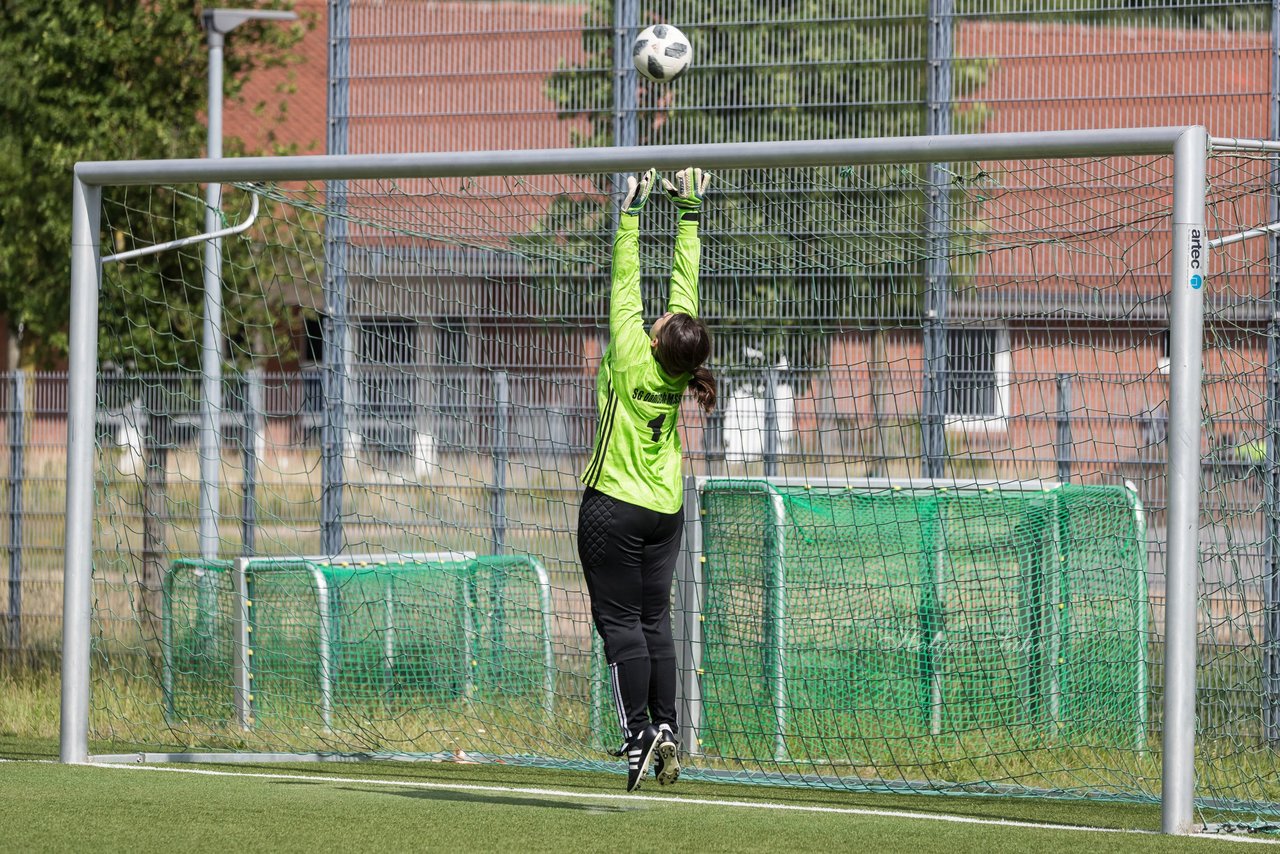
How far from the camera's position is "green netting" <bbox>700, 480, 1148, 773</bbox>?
8797 millimetres

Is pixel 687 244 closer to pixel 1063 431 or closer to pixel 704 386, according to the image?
pixel 704 386

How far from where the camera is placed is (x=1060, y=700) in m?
8.78

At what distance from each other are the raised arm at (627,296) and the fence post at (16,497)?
6.25m

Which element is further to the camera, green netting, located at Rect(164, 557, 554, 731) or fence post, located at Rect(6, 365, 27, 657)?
fence post, located at Rect(6, 365, 27, 657)

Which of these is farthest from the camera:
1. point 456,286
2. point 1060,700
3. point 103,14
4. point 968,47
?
point 103,14

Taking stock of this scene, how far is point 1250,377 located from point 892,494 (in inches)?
71.0

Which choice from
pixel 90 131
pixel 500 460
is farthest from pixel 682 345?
pixel 90 131

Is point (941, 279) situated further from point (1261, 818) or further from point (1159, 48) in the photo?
point (1261, 818)

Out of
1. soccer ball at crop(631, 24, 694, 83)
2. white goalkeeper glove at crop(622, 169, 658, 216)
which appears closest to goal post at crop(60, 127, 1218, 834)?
soccer ball at crop(631, 24, 694, 83)

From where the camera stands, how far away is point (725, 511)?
9.07 metres

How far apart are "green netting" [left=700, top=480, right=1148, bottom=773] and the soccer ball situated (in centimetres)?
216

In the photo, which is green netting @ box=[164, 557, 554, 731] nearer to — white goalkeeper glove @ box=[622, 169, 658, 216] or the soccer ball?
the soccer ball

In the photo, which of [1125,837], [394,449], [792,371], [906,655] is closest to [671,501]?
[1125,837]

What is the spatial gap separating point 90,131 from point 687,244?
8190mm
